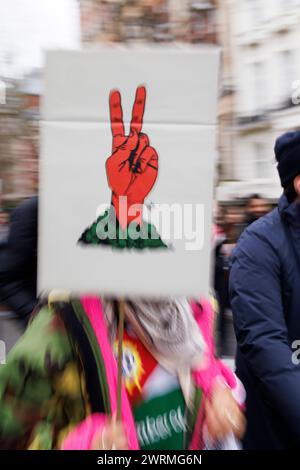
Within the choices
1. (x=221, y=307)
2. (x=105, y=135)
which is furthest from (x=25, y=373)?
(x=221, y=307)

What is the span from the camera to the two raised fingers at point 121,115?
1.60 m

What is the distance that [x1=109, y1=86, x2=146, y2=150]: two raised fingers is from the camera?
1.60 metres

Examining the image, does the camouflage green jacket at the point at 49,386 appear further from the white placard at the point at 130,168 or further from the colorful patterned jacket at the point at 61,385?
the white placard at the point at 130,168

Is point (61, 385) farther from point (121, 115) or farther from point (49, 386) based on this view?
point (121, 115)

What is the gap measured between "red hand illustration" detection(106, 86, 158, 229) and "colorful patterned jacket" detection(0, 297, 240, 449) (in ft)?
0.90

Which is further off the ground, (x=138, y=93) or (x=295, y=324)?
(x=138, y=93)

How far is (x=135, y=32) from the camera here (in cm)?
1211

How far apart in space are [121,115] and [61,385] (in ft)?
2.09

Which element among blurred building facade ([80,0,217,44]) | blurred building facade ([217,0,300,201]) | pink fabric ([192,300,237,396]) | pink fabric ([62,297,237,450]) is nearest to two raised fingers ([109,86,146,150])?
pink fabric ([62,297,237,450])

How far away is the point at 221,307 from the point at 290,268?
4.10m

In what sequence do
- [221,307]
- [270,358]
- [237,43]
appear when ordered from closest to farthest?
[270,358]
[221,307]
[237,43]

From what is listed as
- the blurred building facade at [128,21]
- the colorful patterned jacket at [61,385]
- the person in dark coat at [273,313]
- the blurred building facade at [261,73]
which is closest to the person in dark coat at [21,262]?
the person in dark coat at [273,313]

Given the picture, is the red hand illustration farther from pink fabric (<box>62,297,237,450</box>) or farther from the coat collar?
the coat collar

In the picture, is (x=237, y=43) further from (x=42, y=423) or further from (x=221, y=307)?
(x=42, y=423)
